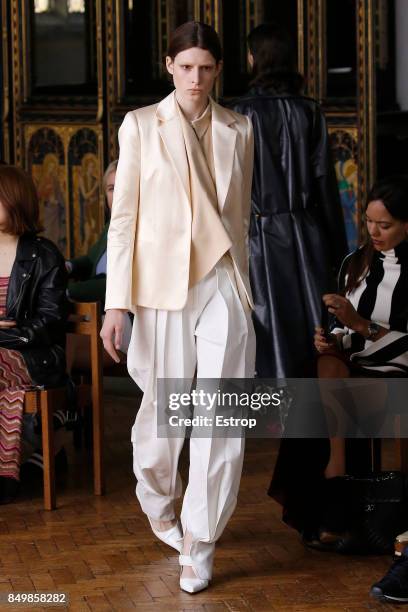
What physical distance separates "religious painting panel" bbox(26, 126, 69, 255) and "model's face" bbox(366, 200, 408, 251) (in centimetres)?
380

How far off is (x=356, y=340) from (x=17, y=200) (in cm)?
138

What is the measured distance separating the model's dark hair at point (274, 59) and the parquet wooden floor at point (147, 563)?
160 centimetres

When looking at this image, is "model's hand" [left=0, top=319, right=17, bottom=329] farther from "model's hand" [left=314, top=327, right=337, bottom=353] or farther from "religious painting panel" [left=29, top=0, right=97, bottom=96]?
"religious painting panel" [left=29, top=0, right=97, bottom=96]

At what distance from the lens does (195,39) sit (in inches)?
143

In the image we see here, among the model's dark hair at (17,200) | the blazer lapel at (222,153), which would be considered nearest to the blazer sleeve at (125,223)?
the blazer lapel at (222,153)

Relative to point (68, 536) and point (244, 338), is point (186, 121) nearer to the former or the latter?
point (244, 338)

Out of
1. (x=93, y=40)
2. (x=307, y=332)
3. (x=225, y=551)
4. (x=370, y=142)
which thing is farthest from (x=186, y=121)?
(x=93, y=40)

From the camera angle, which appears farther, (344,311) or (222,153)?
(344,311)

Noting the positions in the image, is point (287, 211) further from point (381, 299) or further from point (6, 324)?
point (6, 324)

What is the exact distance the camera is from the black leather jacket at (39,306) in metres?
4.78

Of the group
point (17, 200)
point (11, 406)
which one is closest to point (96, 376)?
point (11, 406)

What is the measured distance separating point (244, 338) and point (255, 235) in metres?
1.74

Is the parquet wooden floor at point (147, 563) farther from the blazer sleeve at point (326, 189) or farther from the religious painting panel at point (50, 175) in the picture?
the religious painting panel at point (50, 175)

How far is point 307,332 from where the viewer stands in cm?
545
